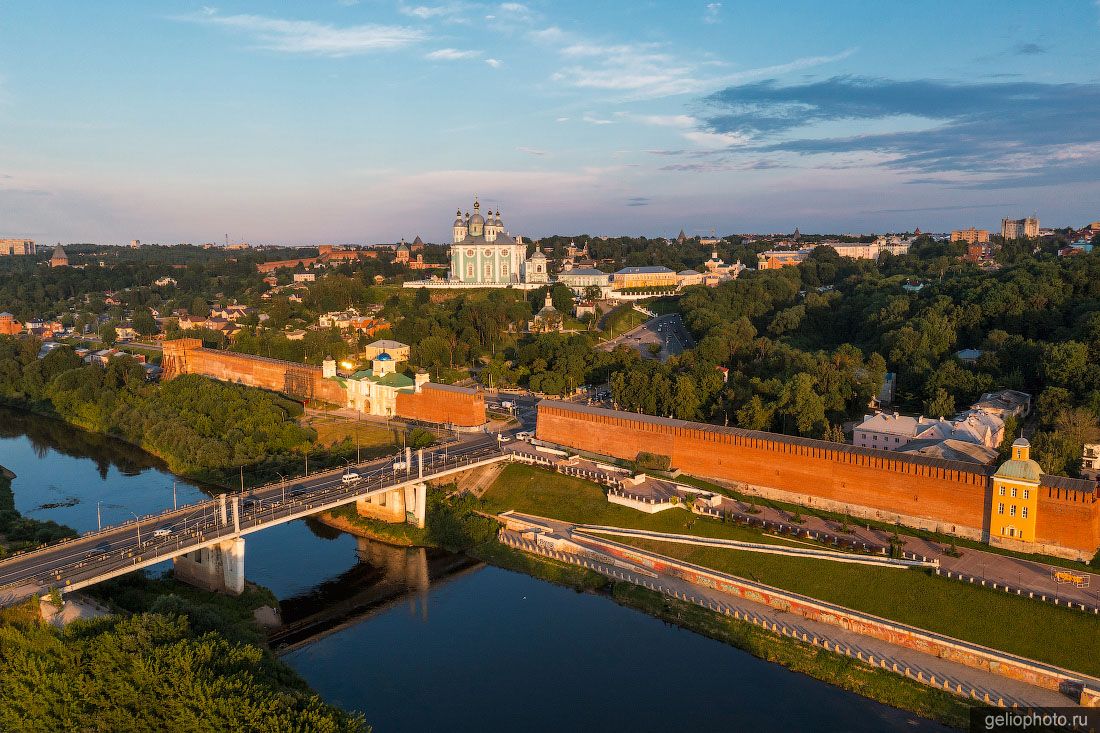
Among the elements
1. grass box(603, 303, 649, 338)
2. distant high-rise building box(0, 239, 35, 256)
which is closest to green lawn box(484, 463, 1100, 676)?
grass box(603, 303, 649, 338)

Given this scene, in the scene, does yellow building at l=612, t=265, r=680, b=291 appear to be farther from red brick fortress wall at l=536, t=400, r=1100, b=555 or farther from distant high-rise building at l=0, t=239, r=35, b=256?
distant high-rise building at l=0, t=239, r=35, b=256

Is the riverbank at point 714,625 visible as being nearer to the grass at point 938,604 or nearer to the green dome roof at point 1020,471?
the grass at point 938,604

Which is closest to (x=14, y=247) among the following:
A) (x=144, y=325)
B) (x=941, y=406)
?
(x=144, y=325)

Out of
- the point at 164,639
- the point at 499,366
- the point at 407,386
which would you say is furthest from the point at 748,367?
the point at 164,639

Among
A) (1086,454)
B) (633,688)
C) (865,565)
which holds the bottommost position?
(633,688)

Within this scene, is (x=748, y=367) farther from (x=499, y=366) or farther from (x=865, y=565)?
(x=865, y=565)

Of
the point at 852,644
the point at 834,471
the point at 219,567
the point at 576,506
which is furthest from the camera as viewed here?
the point at 576,506

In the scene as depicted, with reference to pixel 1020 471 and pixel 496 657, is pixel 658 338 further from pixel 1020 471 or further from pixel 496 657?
pixel 496 657
